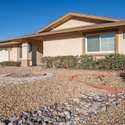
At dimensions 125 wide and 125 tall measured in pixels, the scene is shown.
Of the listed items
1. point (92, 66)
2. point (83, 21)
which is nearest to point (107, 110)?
point (92, 66)

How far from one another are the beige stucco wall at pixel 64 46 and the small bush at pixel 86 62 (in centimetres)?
107

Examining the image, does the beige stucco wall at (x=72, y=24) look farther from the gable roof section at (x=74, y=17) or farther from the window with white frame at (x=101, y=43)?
the window with white frame at (x=101, y=43)

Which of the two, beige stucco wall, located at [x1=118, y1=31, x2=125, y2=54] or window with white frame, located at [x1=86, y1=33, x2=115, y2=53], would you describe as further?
window with white frame, located at [x1=86, y1=33, x2=115, y2=53]

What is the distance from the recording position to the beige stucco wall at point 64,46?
747 inches

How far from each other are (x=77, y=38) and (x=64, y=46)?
4.76 ft

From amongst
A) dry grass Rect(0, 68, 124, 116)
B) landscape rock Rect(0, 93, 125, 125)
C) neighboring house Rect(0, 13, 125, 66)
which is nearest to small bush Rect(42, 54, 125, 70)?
neighboring house Rect(0, 13, 125, 66)

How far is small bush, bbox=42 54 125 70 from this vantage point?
51.1 feet

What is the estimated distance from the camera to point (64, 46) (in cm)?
1991

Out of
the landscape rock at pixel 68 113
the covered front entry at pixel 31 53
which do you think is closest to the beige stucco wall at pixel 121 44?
the landscape rock at pixel 68 113

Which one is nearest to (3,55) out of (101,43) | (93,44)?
(93,44)

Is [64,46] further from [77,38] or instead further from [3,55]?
[3,55]

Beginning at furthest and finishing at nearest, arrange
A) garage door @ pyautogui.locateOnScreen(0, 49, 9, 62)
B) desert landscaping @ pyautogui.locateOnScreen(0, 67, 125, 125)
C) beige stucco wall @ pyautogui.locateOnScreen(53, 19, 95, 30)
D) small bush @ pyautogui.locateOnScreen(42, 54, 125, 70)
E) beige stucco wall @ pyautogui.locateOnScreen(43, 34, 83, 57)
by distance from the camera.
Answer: garage door @ pyautogui.locateOnScreen(0, 49, 9, 62), beige stucco wall @ pyautogui.locateOnScreen(53, 19, 95, 30), beige stucco wall @ pyautogui.locateOnScreen(43, 34, 83, 57), small bush @ pyautogui.locateOnScreen(42, 54, 125, 70), desert landscaping @ pyautogui.locateOnScreen(0, 67, 125, 125)

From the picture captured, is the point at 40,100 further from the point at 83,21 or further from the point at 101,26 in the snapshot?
the point at 83,21

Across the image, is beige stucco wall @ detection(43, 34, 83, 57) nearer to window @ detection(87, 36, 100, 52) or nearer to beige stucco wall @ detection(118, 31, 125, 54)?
window @ detection(87, 36, 100, 52)
